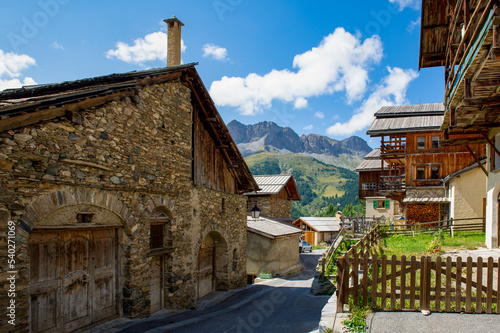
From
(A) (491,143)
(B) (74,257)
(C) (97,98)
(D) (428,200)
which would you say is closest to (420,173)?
(D) (428,200)

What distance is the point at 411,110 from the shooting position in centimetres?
2925

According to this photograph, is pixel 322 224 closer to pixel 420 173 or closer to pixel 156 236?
pixel 420 173

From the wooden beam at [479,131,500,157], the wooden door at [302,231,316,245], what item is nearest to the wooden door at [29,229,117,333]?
the wooden beam at [479,131,500,157]

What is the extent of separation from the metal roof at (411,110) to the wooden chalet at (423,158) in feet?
0.26

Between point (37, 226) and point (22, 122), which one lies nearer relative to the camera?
point (22, 122)

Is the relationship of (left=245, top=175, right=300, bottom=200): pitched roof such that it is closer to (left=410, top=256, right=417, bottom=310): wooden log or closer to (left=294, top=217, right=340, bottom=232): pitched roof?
(left=294, top=217, right=340, bottom=232): pitched roof

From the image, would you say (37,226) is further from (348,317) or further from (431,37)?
(431,37)

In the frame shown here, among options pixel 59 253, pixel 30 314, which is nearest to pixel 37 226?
pixel 59 253

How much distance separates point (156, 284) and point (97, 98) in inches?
224

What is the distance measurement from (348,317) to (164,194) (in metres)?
6.11

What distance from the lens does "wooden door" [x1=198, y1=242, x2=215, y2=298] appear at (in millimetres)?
13680

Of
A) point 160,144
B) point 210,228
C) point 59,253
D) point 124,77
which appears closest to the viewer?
point 59,253

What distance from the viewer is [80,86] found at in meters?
9.94

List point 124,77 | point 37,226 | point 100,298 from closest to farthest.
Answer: point 37,226 < point 100,298 < point 124,77
